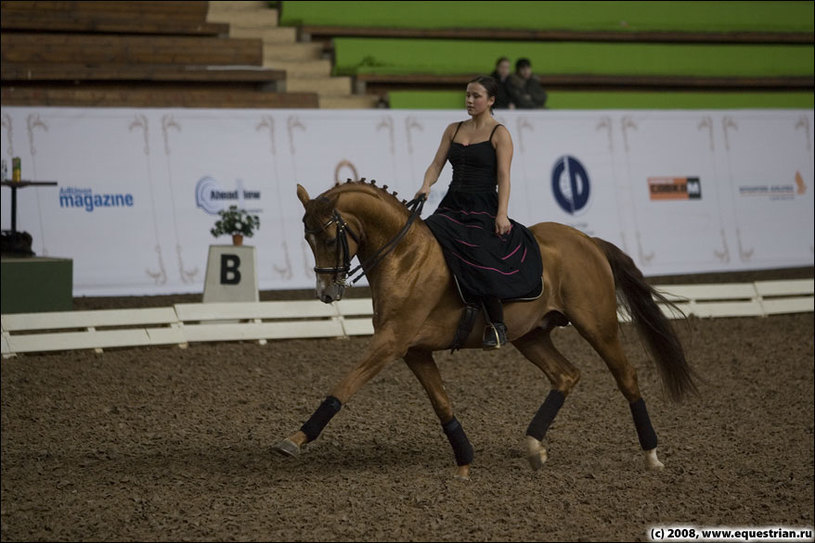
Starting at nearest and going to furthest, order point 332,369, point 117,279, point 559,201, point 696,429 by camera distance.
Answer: point 696,429 → point 332,369 → point 117,279 → point 559,201

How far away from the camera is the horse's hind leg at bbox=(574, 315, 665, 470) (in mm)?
6094

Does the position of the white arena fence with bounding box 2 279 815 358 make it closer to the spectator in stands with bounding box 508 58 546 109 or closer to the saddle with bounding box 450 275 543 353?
the saddle with bounding box 450 275 543 353

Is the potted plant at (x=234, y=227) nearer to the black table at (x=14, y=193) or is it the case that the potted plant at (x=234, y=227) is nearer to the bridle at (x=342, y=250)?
the black table at (x=14, y=193)

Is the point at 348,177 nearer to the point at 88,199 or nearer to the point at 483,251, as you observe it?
the point at 88,199

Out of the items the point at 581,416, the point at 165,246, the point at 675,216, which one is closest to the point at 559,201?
the point at 675,216

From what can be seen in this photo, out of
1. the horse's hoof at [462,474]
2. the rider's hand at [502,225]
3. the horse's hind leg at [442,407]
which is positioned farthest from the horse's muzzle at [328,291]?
the horse's hoof at [462,474]

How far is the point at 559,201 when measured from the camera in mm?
13664

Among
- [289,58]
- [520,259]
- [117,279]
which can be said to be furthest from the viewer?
[289,58]

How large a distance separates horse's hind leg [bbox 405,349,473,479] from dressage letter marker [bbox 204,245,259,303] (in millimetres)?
4961

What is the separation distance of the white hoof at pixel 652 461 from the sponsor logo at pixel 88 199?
7.62m

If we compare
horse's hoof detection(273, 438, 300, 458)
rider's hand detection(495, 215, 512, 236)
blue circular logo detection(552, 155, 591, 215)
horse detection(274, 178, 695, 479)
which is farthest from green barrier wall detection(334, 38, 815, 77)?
horse's hoof detection(273, 438, 300, 458)

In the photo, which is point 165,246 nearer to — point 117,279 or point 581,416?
point 117,279

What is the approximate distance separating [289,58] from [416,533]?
499 inches

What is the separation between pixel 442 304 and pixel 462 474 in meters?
0.93
